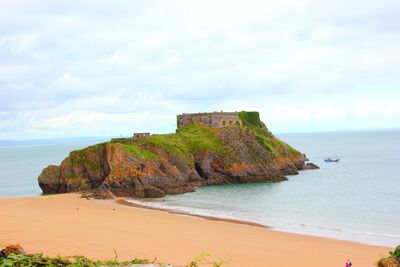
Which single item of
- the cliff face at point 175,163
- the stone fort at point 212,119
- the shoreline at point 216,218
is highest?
the stone fort at point 212,119

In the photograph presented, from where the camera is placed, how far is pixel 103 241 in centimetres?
3136

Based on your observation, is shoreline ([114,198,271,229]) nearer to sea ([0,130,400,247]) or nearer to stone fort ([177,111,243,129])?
sea ([0,130,400,247])

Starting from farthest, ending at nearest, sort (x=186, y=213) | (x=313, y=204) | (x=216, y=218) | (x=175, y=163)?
(x=175, y=163)
(x=313, y=204)
(x=186, y=213)
(x=216, y=218)

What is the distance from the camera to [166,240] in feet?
110

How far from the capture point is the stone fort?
95.9 meters

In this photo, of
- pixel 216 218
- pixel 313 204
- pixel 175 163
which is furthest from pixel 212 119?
pixel 216 218

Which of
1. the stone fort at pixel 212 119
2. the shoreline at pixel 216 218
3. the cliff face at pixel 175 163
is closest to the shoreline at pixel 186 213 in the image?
the shoreline at pixel 216 218

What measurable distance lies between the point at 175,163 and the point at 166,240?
42.1 meters

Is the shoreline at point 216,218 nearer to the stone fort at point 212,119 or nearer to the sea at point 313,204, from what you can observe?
the sea at point 313,204

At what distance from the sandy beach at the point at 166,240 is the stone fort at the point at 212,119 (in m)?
49.5

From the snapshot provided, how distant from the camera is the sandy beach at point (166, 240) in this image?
90.9 feet

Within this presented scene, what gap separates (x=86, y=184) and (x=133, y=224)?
30.4m

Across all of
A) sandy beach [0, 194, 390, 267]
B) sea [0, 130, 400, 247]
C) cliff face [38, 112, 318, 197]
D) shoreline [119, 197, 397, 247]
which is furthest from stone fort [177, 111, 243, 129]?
sandy beach [0, 194, 390, 267]

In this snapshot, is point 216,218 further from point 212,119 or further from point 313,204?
point 212,119
